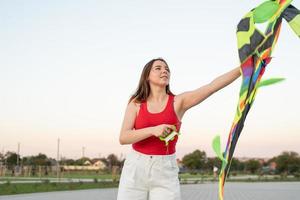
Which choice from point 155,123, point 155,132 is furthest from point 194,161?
point 155,132

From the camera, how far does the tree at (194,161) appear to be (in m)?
68.1

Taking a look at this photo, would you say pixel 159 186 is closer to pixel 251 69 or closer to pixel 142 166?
pixel 142 166

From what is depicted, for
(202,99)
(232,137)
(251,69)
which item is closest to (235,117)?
(232,137)

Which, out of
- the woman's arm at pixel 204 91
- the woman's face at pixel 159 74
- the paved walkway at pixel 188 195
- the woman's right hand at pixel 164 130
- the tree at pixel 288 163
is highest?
the tree at pixel 288 163

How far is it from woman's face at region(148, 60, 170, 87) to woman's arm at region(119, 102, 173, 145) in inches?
7.5

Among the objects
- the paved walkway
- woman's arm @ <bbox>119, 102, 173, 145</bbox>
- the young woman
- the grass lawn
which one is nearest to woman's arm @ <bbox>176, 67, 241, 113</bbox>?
the young woman

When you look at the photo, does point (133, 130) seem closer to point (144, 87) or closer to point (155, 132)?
point (155, 132)

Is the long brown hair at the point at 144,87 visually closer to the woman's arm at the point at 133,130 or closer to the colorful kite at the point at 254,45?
the woman's arm at the point at 133,130

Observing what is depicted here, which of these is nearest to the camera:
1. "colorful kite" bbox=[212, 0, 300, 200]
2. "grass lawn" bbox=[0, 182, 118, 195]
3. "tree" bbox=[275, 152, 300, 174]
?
"colorful kite" bbox=[212, 0, 300, 200]

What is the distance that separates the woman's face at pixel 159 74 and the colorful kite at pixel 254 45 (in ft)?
1.91

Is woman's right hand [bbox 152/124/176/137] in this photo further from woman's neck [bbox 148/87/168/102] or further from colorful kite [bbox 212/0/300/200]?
woman's neck [bbox 148/87/168/102]

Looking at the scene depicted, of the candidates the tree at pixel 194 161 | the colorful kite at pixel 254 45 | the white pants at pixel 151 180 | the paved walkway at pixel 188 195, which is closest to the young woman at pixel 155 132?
the white pants at pixel 151 180

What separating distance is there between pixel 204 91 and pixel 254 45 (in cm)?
44

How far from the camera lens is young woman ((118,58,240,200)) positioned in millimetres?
2561
